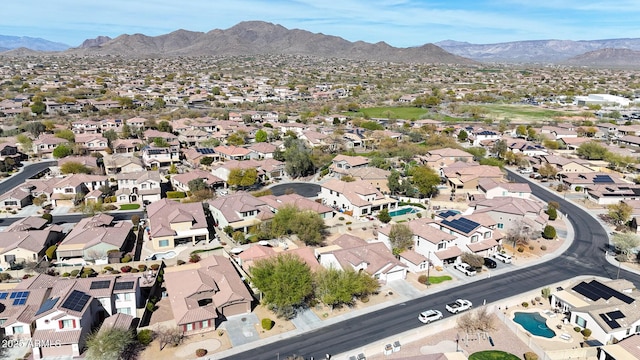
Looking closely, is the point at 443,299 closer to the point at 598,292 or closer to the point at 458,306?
the point at 458,306

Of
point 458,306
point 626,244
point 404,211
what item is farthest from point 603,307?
point 404,211

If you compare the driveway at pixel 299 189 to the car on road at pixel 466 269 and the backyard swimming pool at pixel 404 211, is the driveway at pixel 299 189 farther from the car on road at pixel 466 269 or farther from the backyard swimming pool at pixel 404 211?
the car on road at pixel 466 269

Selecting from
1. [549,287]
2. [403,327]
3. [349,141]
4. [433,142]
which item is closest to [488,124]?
[433,142]

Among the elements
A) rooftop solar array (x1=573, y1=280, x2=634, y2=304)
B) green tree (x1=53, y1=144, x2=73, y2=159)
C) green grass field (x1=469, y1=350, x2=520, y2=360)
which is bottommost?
green grass field (x1=469, y1=350, x2=520, y2=360)

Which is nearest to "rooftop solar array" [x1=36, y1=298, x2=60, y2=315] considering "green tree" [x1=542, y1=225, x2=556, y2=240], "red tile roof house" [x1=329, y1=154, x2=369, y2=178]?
"red tile roof house" [x1=329, y1=154, x2=369, y2=178]

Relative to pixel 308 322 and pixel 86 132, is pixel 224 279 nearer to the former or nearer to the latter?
pixel 308 322

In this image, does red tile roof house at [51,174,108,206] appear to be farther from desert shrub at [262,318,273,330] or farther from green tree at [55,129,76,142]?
desert shrub at [262,318,273,330]
